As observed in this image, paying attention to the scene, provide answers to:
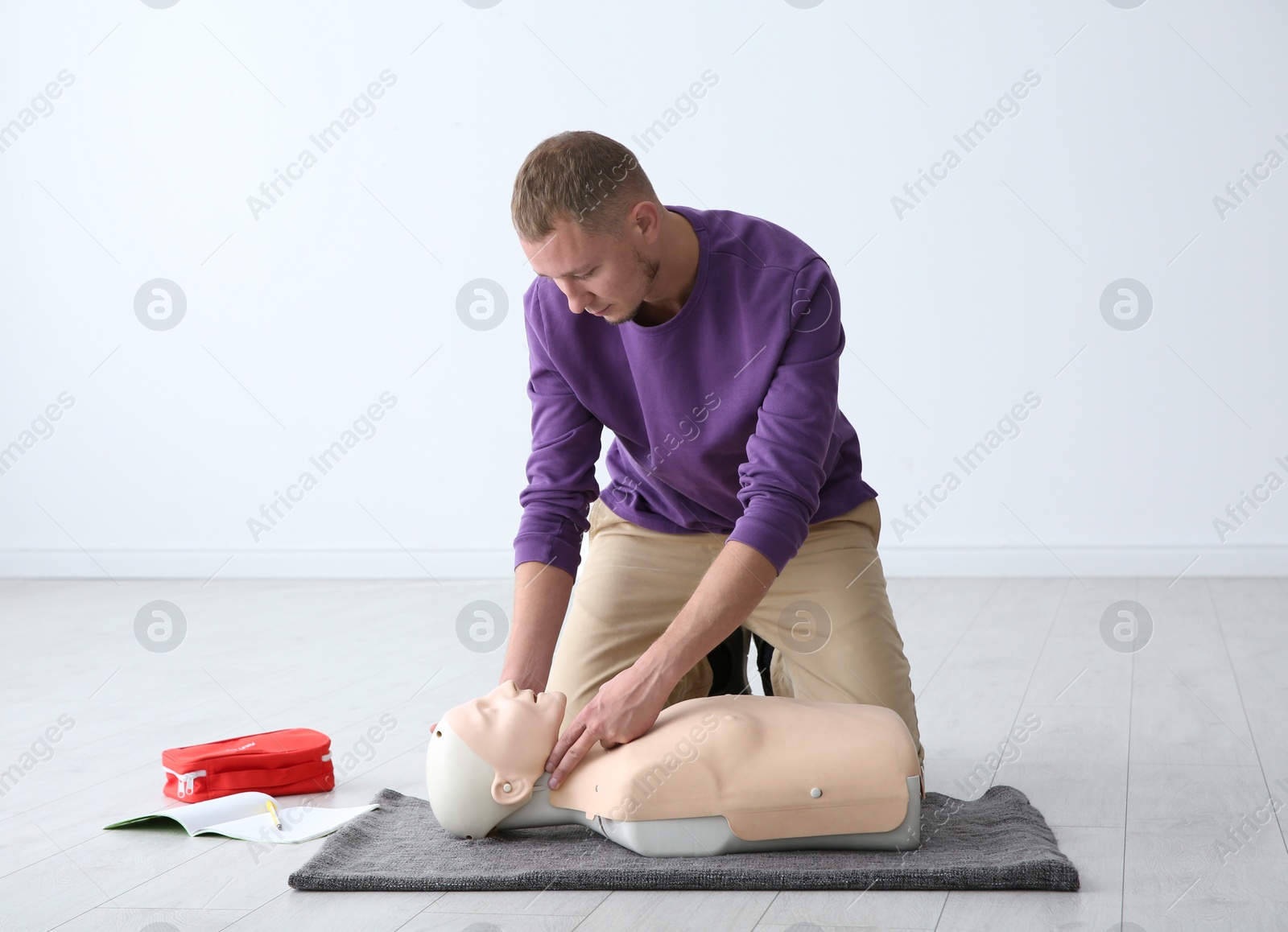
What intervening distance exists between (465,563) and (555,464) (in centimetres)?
270

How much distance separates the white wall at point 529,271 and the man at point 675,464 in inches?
88.6

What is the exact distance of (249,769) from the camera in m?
1.93

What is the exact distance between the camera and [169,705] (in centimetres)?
258

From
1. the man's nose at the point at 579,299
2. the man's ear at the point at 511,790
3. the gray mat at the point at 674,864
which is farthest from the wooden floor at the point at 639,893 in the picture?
the man's nose at the point at 579,299

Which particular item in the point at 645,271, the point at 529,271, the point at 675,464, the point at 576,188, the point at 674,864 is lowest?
the point at 674,864

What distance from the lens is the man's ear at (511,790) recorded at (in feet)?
5.17

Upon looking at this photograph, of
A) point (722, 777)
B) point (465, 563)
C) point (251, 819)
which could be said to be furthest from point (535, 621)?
point (465, 563)

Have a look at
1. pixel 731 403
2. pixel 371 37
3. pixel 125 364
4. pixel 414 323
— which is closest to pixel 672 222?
pixel 731 403

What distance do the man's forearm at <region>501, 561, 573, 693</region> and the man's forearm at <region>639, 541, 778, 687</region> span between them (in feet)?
0.76

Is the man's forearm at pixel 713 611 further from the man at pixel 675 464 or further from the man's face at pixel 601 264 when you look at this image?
the man's face at pixel 601 264

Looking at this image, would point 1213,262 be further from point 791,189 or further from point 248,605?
point 248,605

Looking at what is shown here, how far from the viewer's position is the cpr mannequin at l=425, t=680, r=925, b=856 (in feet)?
4.90

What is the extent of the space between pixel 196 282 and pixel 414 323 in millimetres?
919

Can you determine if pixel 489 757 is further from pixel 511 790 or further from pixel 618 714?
pixel 618 714
